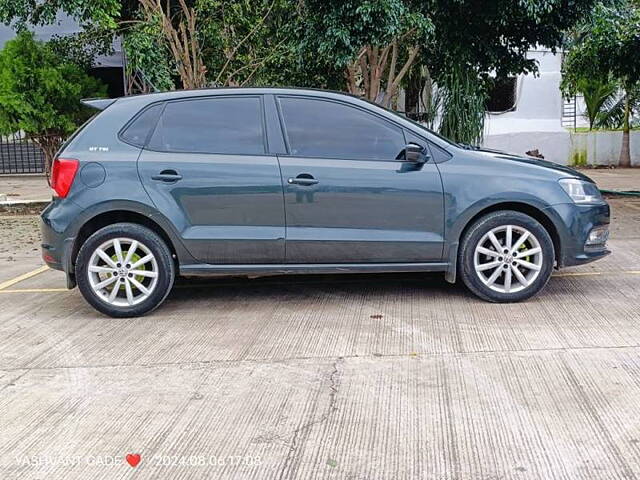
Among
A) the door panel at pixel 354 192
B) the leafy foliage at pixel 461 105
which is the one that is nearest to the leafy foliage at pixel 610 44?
the leafy foliage at pixel 461 105

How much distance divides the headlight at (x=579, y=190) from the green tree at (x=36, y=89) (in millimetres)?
10582

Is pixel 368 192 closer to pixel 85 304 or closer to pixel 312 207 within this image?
pixel 312 207

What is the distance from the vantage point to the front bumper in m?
6.00

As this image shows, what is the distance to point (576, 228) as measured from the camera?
603 cm

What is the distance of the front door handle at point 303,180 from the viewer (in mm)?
5871

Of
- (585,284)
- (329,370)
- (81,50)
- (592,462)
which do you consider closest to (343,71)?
(81,50)

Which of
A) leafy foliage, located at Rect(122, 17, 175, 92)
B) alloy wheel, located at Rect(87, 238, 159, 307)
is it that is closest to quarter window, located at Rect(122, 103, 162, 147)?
alloy wheel, located at Rect(87, 238, 159, 307)

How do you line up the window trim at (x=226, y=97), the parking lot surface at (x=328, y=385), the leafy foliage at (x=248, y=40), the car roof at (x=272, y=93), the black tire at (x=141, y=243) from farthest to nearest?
the leafy foliage at (x=248, y=40) → the car roof at (x=272, y=93) → the window trim at (x=226, y=97) → the black tire at (x=141, y=243) → the parking lot surface at (x=328, y=385)

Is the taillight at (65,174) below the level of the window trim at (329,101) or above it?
below

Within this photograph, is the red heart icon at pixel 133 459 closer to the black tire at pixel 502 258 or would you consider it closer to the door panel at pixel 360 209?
the door panel at pixel 360 209

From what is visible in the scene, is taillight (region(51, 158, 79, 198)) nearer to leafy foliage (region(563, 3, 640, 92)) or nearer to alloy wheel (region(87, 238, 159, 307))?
alloy wheel (region(87, 238, 159, 307))

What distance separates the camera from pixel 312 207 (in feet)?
19.4

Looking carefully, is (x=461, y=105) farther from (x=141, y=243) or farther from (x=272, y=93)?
(x=141, y=243)

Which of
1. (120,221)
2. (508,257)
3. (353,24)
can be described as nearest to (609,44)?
(353,24)
